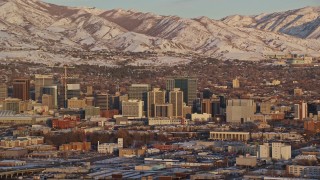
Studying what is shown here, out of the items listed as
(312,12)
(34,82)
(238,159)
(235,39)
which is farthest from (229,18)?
(238,159)

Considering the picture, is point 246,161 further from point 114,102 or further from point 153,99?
point 114,102

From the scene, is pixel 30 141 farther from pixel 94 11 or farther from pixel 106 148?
pixel 94 11

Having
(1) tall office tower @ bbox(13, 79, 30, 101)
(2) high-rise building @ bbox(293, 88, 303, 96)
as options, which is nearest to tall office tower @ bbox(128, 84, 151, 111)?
(1) tall office tower @ bbox(13, 79, 30, 101)

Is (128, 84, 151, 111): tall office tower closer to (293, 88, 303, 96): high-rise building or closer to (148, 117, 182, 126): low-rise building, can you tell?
(148, 117, 182, 126): low-rise building

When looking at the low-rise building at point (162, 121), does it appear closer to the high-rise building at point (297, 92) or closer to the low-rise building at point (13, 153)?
the low-rise building at point (13, 153)

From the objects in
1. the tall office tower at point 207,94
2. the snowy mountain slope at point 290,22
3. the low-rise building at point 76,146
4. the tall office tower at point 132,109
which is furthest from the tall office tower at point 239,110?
the snowy mountain slope at point 290,22

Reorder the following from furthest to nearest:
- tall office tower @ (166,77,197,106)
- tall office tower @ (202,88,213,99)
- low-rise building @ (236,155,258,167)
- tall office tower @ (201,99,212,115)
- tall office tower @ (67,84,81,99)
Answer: tall office tower @ (202,88,213,99), tall office tower @ (67,84,81,99), tall office tower @ (166,77,197,106), tall office tower @ (201,99,212,115), low-rise building @ (236,155,258,167)
